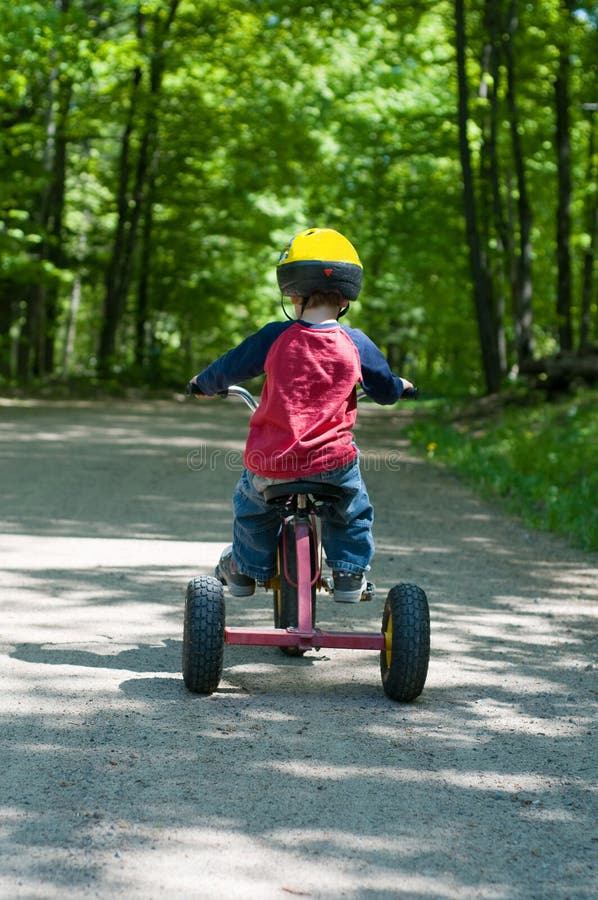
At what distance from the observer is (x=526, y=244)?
22.5 metres

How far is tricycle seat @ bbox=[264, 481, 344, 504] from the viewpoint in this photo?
468 cm

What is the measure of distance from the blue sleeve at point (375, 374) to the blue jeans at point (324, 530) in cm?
33

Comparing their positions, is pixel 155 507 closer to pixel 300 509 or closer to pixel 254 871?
pixel 300 509

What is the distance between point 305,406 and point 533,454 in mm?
8675

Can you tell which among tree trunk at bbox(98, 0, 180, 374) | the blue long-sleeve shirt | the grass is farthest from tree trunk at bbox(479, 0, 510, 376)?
the blue long-sleeve shirt

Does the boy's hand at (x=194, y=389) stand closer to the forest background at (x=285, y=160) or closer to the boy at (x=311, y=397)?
A: the boy at (x=311, y=397)

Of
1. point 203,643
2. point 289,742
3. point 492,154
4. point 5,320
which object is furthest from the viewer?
point 5,320

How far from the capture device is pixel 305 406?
469 cm

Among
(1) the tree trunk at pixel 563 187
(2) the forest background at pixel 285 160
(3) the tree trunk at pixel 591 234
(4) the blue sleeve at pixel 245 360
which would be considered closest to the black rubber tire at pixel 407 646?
(4) the blue sleeve at pixel 245 360

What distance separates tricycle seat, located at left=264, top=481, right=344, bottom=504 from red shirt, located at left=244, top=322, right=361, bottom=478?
0.04 metres

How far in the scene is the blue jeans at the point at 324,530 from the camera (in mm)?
4852

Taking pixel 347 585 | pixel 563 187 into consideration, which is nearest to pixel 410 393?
pixel 347 585

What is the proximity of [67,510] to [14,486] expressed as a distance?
5.25ft

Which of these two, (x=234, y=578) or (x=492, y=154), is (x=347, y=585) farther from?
(x=492, y=154)
